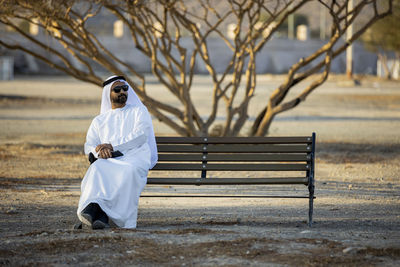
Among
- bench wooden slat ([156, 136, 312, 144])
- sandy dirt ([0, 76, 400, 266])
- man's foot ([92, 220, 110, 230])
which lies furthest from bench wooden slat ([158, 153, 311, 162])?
man's foot ([92, 220, 110, 230])

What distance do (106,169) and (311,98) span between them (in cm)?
2899

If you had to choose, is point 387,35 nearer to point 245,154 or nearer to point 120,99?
point 245,154

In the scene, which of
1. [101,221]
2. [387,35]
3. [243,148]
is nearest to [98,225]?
[101,221]

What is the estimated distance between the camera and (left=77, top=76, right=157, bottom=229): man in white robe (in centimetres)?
708

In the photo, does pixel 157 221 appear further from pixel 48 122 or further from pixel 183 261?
pixel 48 122

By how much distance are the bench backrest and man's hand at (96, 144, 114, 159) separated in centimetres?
60

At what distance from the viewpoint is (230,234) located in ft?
21.7

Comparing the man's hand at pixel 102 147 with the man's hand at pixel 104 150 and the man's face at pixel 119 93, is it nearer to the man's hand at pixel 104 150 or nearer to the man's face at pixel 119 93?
the man's hand at pixel 104 150

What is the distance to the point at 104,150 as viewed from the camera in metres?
7.46

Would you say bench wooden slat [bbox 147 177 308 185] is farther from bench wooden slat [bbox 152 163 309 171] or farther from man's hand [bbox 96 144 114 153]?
man's hand [bbox 96 144 114 153]

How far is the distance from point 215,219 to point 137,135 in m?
1.19

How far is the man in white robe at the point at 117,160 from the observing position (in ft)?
23.2

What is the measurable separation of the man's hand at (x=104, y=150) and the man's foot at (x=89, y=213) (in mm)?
579

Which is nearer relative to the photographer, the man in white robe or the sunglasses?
the man in white robe
